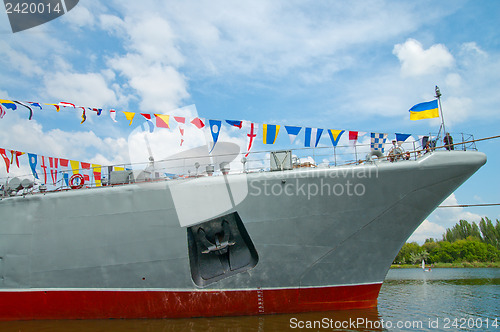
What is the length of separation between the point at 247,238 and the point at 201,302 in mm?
2185

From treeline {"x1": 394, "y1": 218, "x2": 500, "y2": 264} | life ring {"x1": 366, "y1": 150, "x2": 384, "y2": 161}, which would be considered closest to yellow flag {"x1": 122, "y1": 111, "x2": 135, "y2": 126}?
life ring {"x1": 366, "y1": 150, "x2": 384, "y2": 161}

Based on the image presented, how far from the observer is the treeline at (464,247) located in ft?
162

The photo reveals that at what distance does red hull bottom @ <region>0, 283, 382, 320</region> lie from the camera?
28.7 ft

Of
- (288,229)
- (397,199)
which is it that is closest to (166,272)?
(288,229)

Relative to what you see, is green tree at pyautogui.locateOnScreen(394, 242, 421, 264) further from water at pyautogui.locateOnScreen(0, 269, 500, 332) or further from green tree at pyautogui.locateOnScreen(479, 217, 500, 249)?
water at pyautogui.locateOnScreen(0, 269, 500, 332)

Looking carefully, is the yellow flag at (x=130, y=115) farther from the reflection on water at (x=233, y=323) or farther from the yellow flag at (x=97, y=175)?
the reflection on water at (x=233, y=323)

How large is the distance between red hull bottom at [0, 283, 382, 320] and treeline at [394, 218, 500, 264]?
47.8 meters

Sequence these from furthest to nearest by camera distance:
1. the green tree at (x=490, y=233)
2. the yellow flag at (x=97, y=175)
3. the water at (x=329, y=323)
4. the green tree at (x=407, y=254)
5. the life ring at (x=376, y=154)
Answer: the green tree at (x=407, y=254) < the green tree at (x=490, y=233) < the yellow flag at (x=97, y=175) < the life ring at (x=376, y=154) < the water at (x=329, y=323)

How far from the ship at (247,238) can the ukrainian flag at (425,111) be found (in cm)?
131

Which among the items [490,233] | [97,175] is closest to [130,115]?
[97,175]

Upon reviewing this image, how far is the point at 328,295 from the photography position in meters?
8.83

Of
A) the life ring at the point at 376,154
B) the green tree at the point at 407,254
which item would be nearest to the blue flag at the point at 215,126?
the life ring at the point at 376,154

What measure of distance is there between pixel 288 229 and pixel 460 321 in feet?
17.4

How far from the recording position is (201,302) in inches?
350
